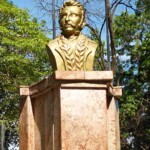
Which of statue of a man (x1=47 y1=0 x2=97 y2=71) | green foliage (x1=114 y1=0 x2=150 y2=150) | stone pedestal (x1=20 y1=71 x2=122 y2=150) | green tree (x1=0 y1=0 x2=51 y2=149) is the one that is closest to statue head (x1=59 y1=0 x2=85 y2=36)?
statue of a man (x1=47 y1=0 x2=97 y2=71)

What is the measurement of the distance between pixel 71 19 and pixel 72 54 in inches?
21.9

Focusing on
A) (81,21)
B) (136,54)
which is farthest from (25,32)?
(81,21)

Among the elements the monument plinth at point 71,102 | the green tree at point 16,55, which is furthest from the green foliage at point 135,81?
the monument plinth at point 71,102

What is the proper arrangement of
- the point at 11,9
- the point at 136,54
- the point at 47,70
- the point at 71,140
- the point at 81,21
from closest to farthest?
1. the point at 71,140
2. the point at 81,21
3. the point at 11,9
4. the point at 47,70
5. the point at 136,54

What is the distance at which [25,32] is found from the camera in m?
18.7

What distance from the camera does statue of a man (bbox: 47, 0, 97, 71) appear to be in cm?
661

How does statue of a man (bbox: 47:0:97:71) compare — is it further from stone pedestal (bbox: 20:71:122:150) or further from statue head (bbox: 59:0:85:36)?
stone pedestal (bbox: 20:71:122:150)

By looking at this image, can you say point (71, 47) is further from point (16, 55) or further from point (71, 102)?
point (16, 55)

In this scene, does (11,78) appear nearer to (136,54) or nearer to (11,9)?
(11,9)

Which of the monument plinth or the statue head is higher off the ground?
the statue head

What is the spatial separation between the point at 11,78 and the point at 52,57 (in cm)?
1218

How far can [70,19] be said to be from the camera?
6898mm

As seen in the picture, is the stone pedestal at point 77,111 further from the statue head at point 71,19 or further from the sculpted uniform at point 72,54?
the statue head at point 71,19

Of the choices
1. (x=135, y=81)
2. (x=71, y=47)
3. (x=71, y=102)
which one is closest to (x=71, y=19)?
(x=71, y=47)
